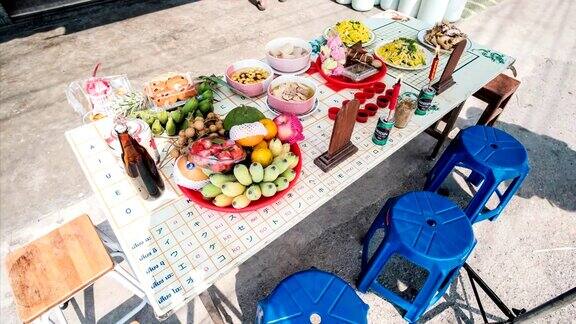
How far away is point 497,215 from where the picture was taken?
3.78m

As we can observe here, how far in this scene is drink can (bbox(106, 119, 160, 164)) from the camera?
2.18m

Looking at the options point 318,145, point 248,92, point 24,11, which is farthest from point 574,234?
point 24,11

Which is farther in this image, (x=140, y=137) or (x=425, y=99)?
(x=425, y=99)

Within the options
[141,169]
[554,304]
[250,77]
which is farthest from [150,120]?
[554,304]

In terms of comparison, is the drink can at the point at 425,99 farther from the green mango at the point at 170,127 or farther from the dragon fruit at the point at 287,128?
the green mango at the point at 170,127

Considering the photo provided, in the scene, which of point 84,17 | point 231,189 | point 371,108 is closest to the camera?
point 231,189

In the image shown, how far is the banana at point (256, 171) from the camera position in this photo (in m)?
2.04

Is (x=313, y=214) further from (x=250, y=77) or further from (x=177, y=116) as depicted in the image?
(x=177, y=116)

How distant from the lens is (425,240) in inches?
99.3

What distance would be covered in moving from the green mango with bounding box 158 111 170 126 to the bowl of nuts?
0.69 metres

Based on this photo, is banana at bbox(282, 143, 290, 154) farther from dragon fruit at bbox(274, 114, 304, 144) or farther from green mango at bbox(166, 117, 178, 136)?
green mango at bbox(166, 117, 178, 136)

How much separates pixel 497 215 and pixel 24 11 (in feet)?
33.9

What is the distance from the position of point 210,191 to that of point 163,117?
983 mm

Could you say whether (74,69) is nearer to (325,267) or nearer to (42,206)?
(42,206)
